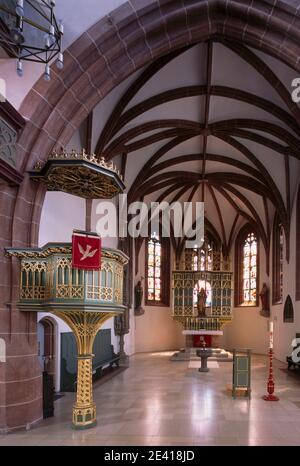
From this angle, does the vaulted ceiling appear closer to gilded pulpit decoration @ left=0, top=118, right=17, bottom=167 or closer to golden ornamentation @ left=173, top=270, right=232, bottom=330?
golden ornamentation @ left=173, top=270, right=232, bottom=330

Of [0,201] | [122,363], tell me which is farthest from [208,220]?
[0,201]

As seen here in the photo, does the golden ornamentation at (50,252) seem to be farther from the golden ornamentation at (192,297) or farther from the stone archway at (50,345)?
the golden ornamentation at (192,297)

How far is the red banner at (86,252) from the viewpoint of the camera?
6918 mm

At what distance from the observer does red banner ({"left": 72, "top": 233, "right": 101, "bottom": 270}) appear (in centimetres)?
692

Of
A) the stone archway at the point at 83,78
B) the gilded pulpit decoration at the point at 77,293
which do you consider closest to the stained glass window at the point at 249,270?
the stone archway at the point at 83,78

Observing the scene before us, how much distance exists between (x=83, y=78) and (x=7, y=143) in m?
2.21

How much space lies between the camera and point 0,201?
749 cm

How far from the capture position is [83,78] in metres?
8.54

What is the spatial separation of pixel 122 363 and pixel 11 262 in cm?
940

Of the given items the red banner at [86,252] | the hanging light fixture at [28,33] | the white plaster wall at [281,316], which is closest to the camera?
the hanging light fixture at [28,33]

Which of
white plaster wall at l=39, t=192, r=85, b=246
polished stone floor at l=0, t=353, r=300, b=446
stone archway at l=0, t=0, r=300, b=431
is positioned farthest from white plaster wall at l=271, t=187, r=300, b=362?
stone archway at l=0, t=0, r=300, b=431

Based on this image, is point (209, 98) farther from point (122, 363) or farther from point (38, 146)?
point (122, 363)

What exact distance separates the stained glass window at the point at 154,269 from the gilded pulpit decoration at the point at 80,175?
13.5m

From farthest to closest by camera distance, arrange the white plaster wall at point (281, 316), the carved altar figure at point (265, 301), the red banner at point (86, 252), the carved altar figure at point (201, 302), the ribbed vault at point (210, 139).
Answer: the carved altar figure at point (265, 301)
the carved altar figure at point (201, 302)
the white plaster wall at point (281, 316)
the ribbed vault at point (210, 139)
the red banner at point (86, 252)
